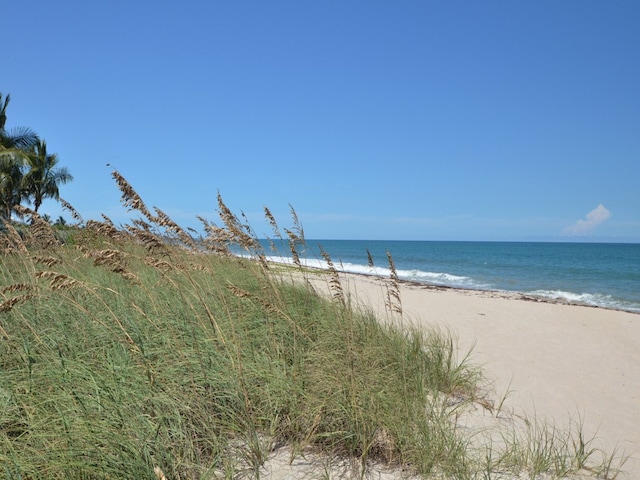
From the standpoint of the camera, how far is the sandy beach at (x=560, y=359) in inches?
218

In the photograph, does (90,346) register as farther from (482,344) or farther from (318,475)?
(482,344)

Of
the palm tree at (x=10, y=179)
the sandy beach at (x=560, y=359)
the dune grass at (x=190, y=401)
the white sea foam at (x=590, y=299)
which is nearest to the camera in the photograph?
the dune grass at (x=190, y=401)

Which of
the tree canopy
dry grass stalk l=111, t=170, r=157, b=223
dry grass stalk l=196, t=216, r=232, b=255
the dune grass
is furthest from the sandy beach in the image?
the tree canopy

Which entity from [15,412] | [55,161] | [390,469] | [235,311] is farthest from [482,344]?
[55,161]

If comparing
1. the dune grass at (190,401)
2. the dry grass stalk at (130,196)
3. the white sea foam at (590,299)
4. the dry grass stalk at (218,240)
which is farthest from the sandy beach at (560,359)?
the white sea foam at (590,299)

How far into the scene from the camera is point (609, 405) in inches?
246

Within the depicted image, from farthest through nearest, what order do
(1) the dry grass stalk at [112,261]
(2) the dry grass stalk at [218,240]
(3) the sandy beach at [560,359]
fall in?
1. (3) the sandy beach at [560,359]
2. (2) the dry grass stalk at [218,240]
3. (1) the dry grass stalk at [112,261]

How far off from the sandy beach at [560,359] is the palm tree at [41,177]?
27.6m

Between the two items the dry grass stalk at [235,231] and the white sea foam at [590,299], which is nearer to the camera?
the dry grass stalk at [235,231]

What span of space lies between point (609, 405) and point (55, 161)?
43.7 m

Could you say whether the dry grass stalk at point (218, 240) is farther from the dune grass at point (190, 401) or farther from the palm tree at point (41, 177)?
the palm tree at point (41, 177)

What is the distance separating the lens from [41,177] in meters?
35.3

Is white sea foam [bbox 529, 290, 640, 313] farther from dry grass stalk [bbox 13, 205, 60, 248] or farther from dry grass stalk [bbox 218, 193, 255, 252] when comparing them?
dry grass stalk [bbox 13, 205, 60, 248]

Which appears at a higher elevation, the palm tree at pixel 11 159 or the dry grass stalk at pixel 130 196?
the palm tree at pixel 11 159
